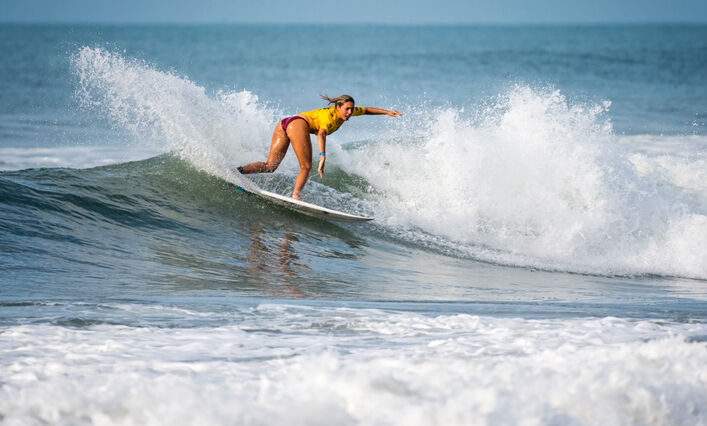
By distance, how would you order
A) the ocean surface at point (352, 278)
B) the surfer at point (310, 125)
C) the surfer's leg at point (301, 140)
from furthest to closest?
the surfer's leg at point (301, 140) < the surfer at point (310, 125) < the ocean surface at point (352, 278)

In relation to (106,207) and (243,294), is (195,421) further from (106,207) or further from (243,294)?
(106,207)

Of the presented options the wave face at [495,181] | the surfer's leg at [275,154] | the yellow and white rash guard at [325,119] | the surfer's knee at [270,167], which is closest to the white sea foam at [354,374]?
the wave face at [495,181]

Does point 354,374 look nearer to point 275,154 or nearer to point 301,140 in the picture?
point 301,140

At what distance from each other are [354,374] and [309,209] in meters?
5.24

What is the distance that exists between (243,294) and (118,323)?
A: 51.1 inches

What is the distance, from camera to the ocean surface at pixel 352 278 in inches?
150

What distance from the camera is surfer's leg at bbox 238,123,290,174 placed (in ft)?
30.4

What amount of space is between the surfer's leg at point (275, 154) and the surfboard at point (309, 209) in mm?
310

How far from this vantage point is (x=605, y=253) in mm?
9266

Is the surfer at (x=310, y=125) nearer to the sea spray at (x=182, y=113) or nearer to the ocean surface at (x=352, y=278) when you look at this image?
the ocean surface at (x=352, y=278)

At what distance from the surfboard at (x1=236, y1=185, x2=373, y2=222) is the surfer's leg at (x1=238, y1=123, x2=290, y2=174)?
12.2 inches

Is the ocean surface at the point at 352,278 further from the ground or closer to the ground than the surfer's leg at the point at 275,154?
closer to the ground

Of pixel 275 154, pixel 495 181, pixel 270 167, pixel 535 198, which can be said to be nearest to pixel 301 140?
pixel 275 154

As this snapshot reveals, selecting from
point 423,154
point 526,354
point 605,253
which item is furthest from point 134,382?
point 423,154
